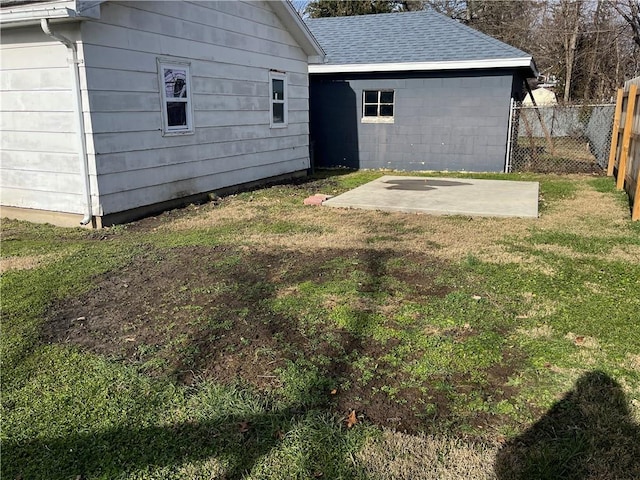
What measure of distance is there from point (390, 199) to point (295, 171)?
4.22 meters

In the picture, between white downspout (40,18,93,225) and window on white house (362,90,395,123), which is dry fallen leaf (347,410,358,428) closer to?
white downspout (40,18,93,225)

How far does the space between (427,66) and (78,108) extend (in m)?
9.22

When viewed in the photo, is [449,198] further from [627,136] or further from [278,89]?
[278,89]

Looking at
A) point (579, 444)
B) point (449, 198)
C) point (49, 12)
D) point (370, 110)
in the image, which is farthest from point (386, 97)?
point (579, 444)

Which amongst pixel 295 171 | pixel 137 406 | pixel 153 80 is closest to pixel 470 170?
pixel 295 171

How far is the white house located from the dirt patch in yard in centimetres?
230

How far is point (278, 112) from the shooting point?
11672mm

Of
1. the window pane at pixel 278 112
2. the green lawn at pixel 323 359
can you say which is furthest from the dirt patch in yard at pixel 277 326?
the window pane at pixel 278 112

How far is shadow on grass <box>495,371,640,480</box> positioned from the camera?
2337 mm

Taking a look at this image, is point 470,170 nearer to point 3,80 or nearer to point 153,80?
point 153,80

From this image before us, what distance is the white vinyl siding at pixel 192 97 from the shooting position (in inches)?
280

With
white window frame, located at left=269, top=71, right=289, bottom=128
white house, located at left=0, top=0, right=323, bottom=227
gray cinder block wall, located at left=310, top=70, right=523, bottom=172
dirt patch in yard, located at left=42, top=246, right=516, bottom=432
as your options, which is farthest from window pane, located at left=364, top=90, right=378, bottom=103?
dirt patch in yard, located at left=42, top=246, right=516, bottom=432

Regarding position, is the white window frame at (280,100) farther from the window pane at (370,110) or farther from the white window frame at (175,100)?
the window pane at (370,110)

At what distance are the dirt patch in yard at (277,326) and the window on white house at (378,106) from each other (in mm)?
9272
